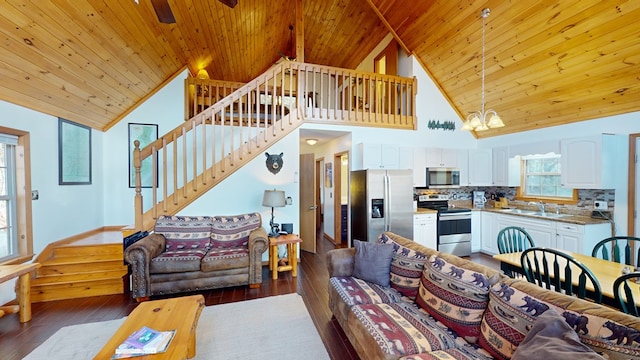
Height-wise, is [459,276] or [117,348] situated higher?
[459,276]

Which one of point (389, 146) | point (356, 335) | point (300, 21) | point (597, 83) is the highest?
point (300, 21)

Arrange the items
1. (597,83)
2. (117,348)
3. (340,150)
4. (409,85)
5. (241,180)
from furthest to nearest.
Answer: (340,150) → (409,85) → (241,180) → (597,83) → (117,348)

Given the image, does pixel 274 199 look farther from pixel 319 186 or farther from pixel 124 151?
pixel 319 186

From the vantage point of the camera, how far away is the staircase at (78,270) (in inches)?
124

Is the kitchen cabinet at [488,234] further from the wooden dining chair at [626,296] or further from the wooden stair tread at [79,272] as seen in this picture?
the wooden stair tread at [79,272]

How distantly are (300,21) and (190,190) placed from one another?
362cm

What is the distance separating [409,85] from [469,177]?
2.26m

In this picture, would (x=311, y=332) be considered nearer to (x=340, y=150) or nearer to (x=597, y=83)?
(x=340, y=150)

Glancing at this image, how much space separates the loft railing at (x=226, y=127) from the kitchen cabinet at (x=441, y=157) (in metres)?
0.67

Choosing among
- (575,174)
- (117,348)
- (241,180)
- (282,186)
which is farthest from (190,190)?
(575,174)

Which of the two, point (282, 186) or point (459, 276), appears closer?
point (459, 276)

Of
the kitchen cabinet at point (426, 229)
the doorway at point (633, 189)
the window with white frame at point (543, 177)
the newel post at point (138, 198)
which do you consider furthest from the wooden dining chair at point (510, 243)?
the newel post at point (138, 198)

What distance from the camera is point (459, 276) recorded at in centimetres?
187

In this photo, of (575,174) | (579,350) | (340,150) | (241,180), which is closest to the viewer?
(579,350)
